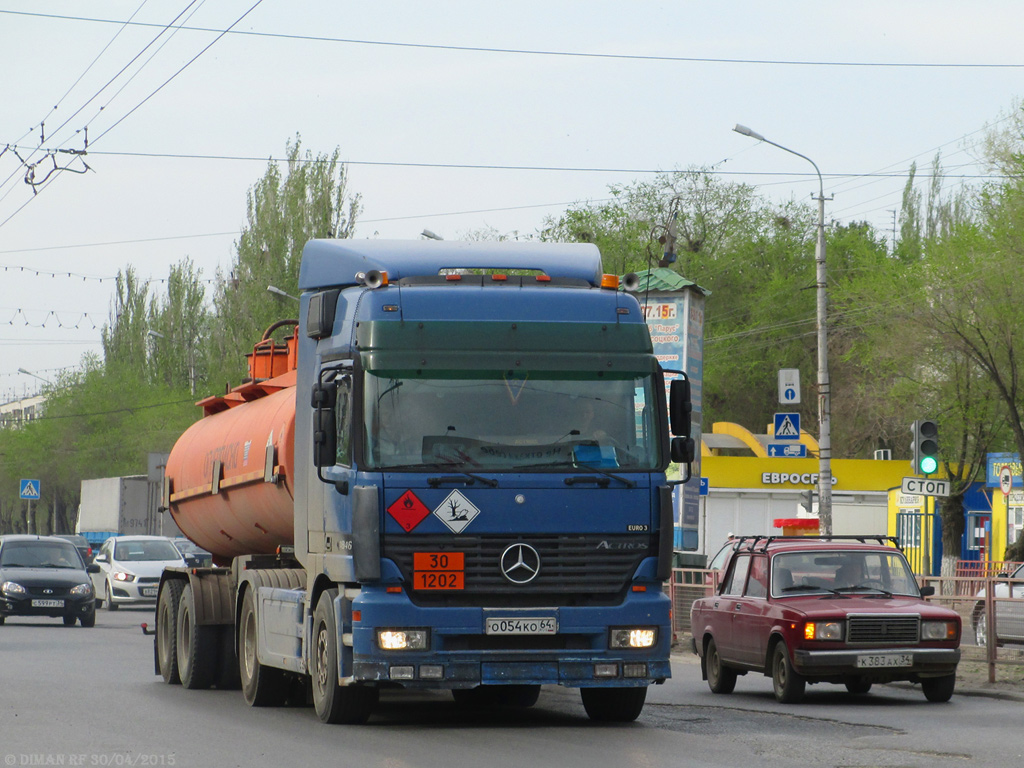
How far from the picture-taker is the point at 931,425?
19797 millimetres

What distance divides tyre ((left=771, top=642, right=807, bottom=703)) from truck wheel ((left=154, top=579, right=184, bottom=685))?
6.12 metres

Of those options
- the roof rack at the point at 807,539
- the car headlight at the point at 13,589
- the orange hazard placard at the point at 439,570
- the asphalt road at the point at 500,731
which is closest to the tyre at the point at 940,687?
the asphalt road at the point at 500,731

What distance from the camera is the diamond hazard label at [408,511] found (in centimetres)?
1120

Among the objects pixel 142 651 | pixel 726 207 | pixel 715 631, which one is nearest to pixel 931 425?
pixel 715 631

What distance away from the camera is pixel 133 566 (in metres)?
38.2

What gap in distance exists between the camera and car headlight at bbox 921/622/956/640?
15.2m

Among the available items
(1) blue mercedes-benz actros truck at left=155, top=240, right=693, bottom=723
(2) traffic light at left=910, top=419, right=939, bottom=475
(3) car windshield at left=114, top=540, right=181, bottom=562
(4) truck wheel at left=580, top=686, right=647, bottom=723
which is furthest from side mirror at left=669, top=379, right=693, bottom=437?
(3) car windshield at left=114, top=540, right=181, bottom=562

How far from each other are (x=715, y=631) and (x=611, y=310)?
6466mm

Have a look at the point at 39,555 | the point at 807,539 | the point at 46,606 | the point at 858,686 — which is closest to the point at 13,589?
the point at 46,606

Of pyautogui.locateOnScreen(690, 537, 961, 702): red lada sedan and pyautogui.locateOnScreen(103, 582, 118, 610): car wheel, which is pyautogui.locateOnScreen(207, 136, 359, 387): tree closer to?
pyautogui.locateOnScreen(103, 582, 118, 610): car wheel

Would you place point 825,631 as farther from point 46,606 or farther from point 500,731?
point 46,606

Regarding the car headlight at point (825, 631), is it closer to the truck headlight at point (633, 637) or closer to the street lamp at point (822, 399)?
the truck headlight at point (633, 637)

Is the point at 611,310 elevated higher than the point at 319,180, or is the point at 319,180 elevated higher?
the point at 319,180

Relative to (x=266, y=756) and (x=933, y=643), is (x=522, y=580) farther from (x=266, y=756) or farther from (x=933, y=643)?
(x=933, y=643)
